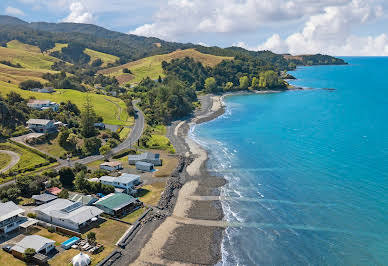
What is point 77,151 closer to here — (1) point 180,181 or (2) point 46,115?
(2) point 46,115

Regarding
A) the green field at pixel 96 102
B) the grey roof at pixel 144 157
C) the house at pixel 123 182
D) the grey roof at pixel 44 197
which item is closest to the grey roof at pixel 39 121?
the green field at pixel 96 102

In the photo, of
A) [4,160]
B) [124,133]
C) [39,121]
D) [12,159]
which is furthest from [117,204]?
[124,133]

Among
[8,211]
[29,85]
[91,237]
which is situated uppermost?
[29,85]

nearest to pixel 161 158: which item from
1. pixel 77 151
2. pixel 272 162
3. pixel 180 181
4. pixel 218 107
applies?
pixel 180 181

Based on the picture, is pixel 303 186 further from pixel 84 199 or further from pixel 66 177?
pixel 66 177

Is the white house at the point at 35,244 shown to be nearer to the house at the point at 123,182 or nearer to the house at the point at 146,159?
the house at the point at 123,182

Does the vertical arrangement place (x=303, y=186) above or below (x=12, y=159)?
below

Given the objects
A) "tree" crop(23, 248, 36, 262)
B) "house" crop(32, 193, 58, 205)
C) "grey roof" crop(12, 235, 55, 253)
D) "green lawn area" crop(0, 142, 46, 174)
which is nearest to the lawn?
"house" crop(32, 193, 58, 205)
